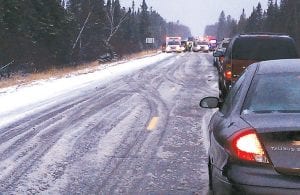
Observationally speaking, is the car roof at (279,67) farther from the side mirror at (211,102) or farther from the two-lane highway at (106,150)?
the two-lane highway at (106,150)

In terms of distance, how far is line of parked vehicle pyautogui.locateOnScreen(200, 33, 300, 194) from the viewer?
11.8 ft

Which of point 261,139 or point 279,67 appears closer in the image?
point 261,139

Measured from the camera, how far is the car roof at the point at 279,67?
475 cm

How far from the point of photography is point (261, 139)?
3719mm

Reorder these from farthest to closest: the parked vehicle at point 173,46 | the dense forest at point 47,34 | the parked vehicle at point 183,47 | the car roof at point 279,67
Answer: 1. the parked vehicle at point 183,47
2. the parked vehicle at point 173,46
3. the dense forest at point 47,34
4. the car roof at point 279,67

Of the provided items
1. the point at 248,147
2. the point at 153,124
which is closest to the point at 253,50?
the point at 153,124

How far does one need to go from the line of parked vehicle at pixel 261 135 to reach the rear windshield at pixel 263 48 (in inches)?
314

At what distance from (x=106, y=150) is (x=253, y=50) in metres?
6.21

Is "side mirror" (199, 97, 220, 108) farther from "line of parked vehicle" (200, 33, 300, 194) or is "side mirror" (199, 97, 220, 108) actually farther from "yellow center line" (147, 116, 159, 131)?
"yellow center line" (147, 116, 159, 131)

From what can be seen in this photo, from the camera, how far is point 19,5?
174 feet

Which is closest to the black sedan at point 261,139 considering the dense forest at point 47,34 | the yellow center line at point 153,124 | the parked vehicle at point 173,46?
the yellow center line at point 153,124

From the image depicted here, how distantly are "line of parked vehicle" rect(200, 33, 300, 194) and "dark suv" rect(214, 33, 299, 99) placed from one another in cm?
805

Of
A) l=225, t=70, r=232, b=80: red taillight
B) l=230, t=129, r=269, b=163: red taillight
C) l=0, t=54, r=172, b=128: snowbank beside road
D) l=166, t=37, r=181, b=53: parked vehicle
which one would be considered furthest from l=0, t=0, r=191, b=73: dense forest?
l=230, t=129, r=269, b=163: red taillight

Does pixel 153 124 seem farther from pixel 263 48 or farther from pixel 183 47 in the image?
pixel 183 47
